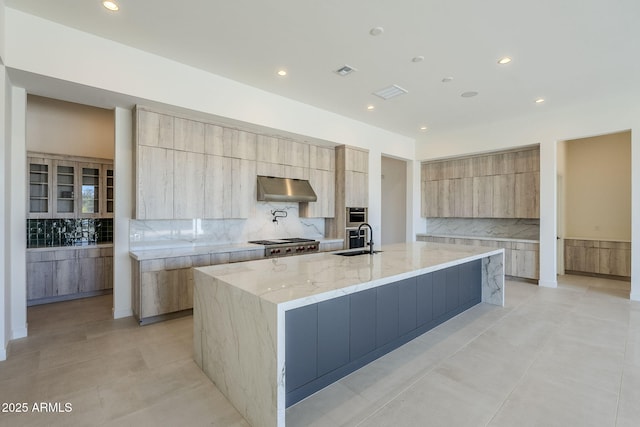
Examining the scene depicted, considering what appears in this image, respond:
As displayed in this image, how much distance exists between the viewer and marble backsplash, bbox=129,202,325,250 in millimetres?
4062

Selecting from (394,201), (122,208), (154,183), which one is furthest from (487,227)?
(122,208)

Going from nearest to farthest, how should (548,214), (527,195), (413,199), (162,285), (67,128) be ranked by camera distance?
1. (162,285)
2. (67,128)
3. (548,214)
4. (527,195)
5. (413,199)

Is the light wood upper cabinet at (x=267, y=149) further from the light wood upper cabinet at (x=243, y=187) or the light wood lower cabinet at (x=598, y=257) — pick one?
the light wood lower cabinet at (x=598, y=257)

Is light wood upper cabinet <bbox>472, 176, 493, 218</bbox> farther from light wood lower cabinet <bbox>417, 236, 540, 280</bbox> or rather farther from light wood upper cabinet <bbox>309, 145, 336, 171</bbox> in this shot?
light wood upper cabinet <bbox>309, 145, 336, 171</bbox>

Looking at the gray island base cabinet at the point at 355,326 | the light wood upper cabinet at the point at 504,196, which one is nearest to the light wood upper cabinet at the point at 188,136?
the gray island base cabinet at the point at 355,326

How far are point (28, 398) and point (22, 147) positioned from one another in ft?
8.26

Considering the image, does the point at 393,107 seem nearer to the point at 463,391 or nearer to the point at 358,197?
the point at 358,197

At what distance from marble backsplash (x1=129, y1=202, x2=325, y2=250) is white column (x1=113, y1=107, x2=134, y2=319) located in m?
0.14

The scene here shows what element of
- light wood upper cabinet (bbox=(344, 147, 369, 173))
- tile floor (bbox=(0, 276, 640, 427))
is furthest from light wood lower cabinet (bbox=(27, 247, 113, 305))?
light wood upper cabinet (bbox=(344, 147, 369, 173))

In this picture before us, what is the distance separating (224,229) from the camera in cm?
477

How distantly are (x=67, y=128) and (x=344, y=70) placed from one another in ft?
15.2

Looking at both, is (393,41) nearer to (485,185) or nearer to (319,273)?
(319,273)

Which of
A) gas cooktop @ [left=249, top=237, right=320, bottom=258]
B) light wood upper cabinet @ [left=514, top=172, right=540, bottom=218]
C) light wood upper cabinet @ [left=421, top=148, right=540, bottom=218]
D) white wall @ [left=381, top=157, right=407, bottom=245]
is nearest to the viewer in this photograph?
gas cooktop @ [left=249, top=237, right=320, bottom=258]

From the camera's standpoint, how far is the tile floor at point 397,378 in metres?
1.94
